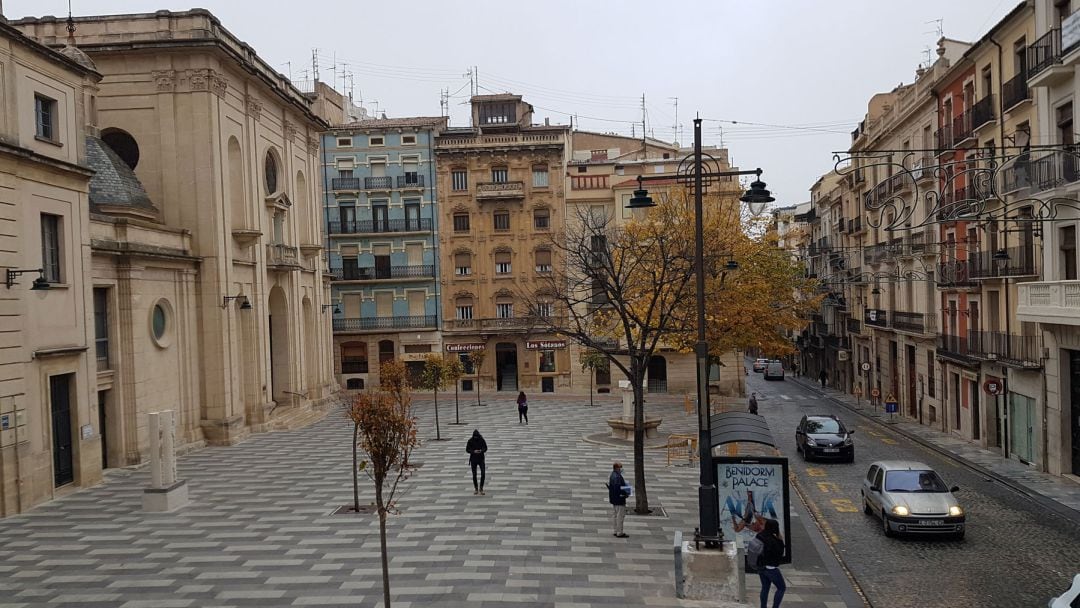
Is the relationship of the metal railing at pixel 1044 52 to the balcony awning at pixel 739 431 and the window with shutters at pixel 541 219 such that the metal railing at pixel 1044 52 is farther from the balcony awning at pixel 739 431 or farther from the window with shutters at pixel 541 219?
the window with shutters at pixel 541 219

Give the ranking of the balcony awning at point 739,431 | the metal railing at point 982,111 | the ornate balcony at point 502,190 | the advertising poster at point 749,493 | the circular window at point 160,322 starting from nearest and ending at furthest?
the advertising poster at point 749,493 → the balcony awning at point 739,431 → the circular window at point 160,322 → the metal railing at point 982,111 → the ornate balcony at point 502,190

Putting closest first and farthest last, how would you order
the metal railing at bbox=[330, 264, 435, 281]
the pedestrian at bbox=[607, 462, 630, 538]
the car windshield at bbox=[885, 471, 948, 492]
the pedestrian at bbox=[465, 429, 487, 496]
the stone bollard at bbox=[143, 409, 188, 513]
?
the pedestrian at bbox=[607, 462, 630, 538], the car windshield at bbox=[885, 471, 948, 492], the stone bollard at bbox=[143, 409, 188, 513], the pedestrian at bbox=[465, 429, 487, 496], the metal railing at bbox=[330, 264, 435, 281]

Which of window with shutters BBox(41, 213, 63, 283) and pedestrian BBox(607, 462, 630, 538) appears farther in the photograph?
window with shutters BBox(41, 213, 63, 283)

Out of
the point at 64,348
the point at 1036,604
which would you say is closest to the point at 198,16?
the point at 64,348

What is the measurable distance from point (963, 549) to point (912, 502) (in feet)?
4.19

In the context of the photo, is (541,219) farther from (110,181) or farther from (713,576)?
(713,576)

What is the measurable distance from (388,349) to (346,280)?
5098mm

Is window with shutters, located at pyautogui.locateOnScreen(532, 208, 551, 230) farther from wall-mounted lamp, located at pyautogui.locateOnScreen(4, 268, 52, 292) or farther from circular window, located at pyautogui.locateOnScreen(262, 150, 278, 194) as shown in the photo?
wall-mounted lamp, located at pyautogui.locateOnScreen(4, 268, 52, 292)

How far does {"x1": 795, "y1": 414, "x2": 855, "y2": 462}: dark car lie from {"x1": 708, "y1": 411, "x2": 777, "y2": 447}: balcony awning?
965 cm

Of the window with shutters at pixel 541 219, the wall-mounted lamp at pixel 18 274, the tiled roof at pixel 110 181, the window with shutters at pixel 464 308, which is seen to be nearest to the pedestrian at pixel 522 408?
the window with shutters at pixel 464 308

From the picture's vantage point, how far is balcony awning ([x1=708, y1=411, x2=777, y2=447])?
16.3m

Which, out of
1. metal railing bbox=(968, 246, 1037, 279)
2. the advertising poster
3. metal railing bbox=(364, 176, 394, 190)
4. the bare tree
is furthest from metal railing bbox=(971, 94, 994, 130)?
metal railing bbox=(364, 176, 394, 190)

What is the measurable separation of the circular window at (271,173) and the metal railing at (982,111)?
96.4ft

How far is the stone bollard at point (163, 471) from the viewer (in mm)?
19562
